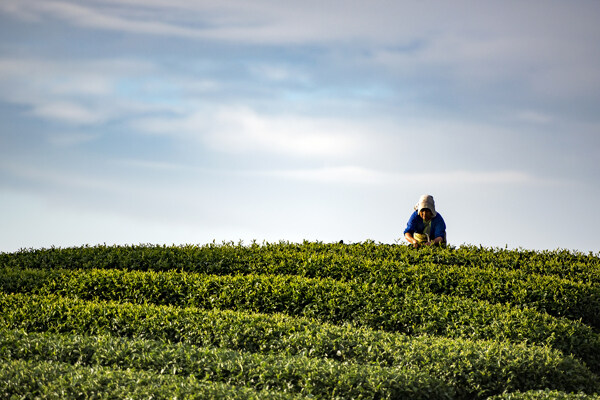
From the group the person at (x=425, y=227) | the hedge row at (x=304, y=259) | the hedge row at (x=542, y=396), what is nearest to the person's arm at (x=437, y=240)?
the person at (x=425, y=227)

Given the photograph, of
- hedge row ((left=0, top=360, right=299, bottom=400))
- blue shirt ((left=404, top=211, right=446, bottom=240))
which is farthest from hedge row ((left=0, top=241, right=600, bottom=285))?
hedge row ((left=0, top=360, right=299, bottom=400))

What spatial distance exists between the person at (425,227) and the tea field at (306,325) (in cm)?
34

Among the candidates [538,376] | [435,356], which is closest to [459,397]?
[435,356]

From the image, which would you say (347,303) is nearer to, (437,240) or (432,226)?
(437,240)

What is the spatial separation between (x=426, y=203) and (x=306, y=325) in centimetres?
514

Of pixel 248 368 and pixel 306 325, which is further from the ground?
pixel 306 325

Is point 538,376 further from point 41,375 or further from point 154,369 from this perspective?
point 41,375

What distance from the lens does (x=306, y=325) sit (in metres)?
7.76

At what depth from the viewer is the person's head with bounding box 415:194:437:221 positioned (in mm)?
11930

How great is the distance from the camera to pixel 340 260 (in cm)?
1130

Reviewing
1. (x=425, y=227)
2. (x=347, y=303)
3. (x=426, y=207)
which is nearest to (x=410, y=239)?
(x=425, y=227)

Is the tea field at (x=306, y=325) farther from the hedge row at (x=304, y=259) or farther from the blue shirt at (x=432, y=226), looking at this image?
the blue shirt at (x=432, y=226)

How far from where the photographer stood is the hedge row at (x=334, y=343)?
6457 millimetres

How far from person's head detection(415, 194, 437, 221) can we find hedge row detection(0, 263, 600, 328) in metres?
1.38
